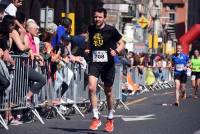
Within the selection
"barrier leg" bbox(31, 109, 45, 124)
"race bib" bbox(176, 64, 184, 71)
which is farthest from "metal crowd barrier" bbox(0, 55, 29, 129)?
"race bib" bbox(176, 64, 184, 71)

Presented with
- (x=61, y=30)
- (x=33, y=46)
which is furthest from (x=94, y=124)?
(x=61, y=30)

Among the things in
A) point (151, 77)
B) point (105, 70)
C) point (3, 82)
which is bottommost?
point (151, 77)

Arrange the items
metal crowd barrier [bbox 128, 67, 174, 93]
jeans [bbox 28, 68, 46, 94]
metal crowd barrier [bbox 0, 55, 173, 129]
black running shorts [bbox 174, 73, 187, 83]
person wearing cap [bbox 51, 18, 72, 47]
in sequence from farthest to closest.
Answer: metal crowd barrier [bbox 128, 67, 174, 93] → black running shorts [bbox 174, 73, 187, 83] → person wearing cap [bbox 51, 18, 72, 47] → jeans [bbox 28, 68, 46, 94] → metal crowd barrier [bbox 0, 55, 173, 129]

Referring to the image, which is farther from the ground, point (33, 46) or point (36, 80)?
point (33, 46)

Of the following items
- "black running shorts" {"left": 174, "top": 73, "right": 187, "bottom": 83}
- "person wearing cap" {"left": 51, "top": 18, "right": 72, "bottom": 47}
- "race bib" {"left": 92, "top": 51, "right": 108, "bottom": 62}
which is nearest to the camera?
"race bib" {"left": 92, "top": 51, "right": 108, "bottom": 62}

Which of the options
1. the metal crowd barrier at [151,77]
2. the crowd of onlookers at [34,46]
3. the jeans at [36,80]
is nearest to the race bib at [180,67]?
the crowd of onlookers at [34,46]

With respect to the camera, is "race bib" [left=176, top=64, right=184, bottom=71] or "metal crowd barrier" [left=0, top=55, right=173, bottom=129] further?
"race bib" [left=176, top=64, right=184, bottom=71]

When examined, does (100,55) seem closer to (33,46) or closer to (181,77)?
(33,46)

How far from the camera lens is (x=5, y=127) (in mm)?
12438

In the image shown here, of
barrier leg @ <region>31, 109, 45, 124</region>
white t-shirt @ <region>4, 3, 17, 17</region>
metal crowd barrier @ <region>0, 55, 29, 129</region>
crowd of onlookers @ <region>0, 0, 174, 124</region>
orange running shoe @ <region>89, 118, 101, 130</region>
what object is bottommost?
barrier leg @ <region>31, 109, 45, 124</region>

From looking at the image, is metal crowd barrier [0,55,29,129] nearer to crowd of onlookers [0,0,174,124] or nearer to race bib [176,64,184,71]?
crowd of onlookers [0,0,174,124]

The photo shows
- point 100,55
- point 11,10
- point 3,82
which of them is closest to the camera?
point 3,82

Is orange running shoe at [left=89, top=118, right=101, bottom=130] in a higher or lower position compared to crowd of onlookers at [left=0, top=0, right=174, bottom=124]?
lower

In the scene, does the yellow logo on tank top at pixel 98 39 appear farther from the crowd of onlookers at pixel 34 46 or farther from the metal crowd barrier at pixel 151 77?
the metal crowd barrier at pixel 151 77
